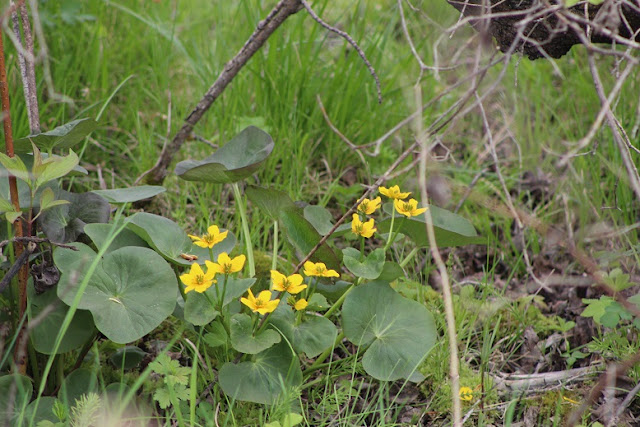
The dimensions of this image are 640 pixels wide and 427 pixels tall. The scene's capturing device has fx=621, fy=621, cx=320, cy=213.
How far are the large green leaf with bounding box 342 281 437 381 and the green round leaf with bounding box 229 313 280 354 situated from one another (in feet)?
0.62

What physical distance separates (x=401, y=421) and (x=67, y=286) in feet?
3.05

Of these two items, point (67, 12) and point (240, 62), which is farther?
point (67, 12)

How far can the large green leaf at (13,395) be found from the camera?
4.49 ft

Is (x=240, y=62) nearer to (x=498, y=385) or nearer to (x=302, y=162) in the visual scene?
(x=302, y=162)

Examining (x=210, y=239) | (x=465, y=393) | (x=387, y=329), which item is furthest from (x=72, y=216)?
(x=465, y=393)

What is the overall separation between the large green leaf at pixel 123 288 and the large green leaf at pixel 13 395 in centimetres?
23

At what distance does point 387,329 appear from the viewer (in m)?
1.53

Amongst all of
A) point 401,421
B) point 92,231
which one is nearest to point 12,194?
point 92,231

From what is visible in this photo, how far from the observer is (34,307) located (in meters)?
1.46

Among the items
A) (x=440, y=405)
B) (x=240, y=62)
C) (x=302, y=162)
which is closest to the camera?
(x=440, y=405)

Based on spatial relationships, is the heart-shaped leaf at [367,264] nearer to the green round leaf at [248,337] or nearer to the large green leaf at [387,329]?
the large green leaf at [387,329]

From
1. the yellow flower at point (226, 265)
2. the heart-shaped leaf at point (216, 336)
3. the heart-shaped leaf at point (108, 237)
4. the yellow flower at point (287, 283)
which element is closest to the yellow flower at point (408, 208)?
the yellow flower at point (287, 283)

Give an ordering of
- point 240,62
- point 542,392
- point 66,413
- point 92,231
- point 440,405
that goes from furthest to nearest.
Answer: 1. point 240,62
2. point 542,392
3. point 440,405
4. point 92,231
5. point 66,413

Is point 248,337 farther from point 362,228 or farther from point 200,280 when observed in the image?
point 362,228
